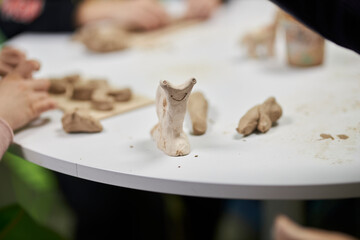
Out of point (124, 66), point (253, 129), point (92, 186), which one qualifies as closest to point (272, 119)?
point (253, 129)

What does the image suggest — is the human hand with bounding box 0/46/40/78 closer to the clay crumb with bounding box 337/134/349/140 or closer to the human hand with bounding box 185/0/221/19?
the clay crumb with bounding box 337/134/349/140

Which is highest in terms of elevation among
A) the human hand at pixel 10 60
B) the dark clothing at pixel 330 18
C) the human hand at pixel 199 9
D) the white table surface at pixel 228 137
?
the dark clothing at pixel 330 18

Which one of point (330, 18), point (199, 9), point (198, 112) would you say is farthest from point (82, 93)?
point (199, 9)

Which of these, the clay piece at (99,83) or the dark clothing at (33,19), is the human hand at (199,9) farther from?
the clay piece at (99,83)

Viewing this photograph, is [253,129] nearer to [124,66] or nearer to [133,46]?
[124,66]

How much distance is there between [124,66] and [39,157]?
1.55ft

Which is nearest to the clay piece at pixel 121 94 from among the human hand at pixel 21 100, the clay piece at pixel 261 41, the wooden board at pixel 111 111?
the wooden board at pixel 111 111

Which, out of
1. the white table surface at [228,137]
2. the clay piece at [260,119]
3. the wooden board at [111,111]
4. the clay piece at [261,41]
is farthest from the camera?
the clay piece at [261,41]

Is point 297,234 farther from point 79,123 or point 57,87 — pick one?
point 57,87

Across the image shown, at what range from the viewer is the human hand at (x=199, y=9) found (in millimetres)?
1441

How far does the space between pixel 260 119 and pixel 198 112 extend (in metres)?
0.10

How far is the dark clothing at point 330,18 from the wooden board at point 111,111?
334 mm

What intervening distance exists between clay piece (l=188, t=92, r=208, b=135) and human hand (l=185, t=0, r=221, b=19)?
74 centimetres

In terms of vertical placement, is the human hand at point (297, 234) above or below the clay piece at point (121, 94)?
above
